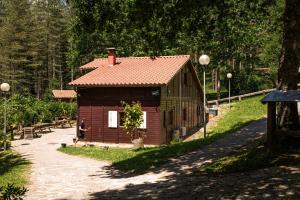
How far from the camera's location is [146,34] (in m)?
15.8

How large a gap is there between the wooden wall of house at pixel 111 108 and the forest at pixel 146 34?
12.5ft

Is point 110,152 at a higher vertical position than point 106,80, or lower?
lower

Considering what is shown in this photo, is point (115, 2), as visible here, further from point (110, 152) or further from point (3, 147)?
point (3, 147)

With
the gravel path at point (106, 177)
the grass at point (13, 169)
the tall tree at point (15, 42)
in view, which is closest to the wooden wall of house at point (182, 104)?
the gravel path at point (106, 177)

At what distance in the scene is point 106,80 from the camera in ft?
96.3

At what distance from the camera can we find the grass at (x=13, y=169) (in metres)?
15.8

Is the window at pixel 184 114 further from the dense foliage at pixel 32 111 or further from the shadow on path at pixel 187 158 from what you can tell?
the dense foliage at pixel 32 111

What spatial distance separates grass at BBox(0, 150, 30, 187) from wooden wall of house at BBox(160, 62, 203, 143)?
1010cm

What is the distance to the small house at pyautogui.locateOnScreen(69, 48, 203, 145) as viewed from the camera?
1106 inches

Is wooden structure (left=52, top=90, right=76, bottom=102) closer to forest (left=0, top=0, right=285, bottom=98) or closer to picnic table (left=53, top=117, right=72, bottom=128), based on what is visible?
forest (left=0, top=0, right=285, bottom=98)

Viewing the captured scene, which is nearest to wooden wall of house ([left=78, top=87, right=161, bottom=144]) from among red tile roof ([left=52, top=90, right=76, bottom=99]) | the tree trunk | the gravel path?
the gravel path

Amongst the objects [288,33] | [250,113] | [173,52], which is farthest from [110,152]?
[173,52]

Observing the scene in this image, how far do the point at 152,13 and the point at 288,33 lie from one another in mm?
4660

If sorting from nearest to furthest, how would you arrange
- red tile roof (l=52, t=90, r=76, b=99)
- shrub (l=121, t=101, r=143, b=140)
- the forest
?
the forest
shrub (l=121, t=101, r=143, b=140)
red tile roof (l=52, t=90, r=76, b=99)
